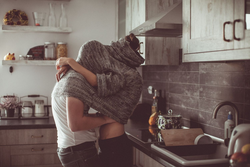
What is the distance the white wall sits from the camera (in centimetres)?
351

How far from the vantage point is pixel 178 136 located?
1929 mm

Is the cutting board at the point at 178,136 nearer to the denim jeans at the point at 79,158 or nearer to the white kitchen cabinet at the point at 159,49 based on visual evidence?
the denim jeans at the point at 79,158

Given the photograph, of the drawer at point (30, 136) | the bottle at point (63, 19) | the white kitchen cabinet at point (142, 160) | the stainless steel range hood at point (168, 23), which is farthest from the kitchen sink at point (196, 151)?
the bottle at point (63, 19)

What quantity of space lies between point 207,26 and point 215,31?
0.09 meters

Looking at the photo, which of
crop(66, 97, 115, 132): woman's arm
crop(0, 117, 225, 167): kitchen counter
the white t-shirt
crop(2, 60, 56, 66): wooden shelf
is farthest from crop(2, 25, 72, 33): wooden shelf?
crop(66, 97, 115, 132): woman's arm

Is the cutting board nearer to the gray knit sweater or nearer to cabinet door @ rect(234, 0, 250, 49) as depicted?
the gray knit sweater

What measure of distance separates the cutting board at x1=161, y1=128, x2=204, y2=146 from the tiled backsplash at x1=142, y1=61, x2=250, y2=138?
33 cm

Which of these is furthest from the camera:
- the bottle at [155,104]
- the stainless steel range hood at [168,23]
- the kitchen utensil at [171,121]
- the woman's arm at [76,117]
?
the bottle at [155,104]

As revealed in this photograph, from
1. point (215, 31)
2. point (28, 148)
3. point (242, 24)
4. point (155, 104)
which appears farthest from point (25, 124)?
point (242, 24)

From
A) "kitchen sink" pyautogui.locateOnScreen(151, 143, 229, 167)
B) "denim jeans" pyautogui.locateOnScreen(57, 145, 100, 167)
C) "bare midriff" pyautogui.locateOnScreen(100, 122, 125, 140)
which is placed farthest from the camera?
"kitchen sink" pyautogui.locateOnScreen(151, 143, 229, 167)

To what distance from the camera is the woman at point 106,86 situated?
1508 millimetres

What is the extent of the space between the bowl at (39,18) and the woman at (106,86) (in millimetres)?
1934

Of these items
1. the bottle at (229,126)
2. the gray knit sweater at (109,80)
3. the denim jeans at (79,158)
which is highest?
the gray knit sweater at (109,80)

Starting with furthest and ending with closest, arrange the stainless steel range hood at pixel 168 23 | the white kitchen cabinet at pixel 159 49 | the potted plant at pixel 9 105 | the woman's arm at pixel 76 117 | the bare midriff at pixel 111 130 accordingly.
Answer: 1. the potted plant at pixel 9 105
2. the white kitchen cabinet at pixel 159 49
3. the stainless steel range hood at pixel 168 23
4. the bare midriff at pixel 111 130
5. the woman's arm at pixel 76 117
